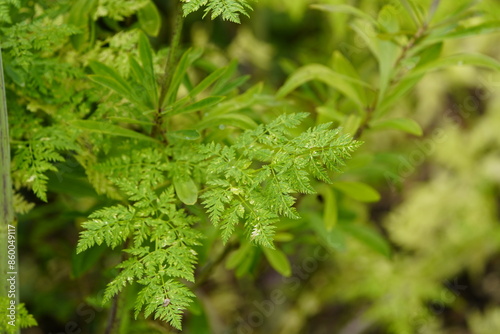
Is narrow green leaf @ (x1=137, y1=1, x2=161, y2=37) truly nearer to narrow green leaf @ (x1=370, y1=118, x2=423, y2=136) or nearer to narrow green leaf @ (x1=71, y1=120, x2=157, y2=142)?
narrow green leaf @ (x1=71, y1=120, x2=157, y2=142)

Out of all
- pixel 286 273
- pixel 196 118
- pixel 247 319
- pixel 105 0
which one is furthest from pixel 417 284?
pixel 105 0

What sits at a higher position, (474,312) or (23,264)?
(23,264)

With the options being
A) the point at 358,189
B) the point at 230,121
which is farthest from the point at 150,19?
the point at 358,189

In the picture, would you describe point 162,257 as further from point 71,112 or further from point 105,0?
point 105,0

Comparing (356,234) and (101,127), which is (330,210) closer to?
(356,234)

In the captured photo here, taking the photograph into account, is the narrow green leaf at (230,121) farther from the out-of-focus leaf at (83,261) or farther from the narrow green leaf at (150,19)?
the out-of-focus leaf at (83,261)
